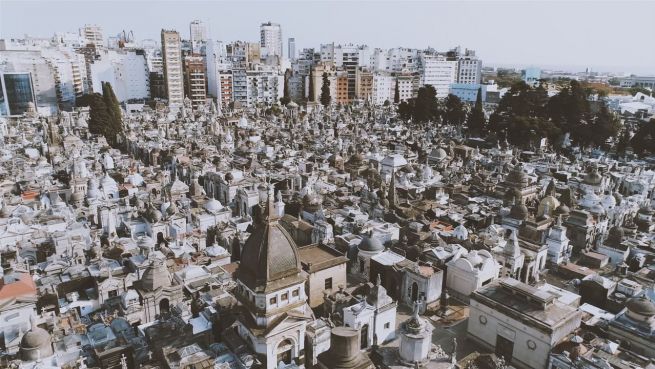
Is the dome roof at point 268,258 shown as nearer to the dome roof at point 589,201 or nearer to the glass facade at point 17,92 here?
the dome roof at point 589,201

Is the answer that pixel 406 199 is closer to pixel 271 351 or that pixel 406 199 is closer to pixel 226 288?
pixel 226 288

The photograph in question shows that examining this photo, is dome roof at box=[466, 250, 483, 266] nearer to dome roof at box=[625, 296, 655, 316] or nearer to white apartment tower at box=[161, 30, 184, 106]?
dome roof at box=[625, 296, 655, 316]

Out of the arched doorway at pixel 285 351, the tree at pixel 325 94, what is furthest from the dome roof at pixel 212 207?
the tree at pixel 325 94

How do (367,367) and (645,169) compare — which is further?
(645,169)

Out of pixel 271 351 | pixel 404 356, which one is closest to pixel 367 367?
pixel 404 356

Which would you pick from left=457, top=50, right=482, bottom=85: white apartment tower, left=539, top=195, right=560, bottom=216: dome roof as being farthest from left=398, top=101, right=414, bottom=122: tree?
left=457, top=50, right=482, bottom=85: white apartment tower

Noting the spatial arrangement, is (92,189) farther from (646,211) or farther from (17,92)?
(17,92)
